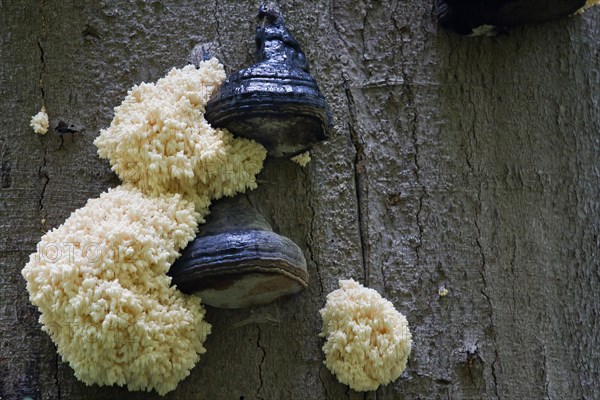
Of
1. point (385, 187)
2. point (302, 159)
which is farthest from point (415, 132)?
point (302, 159)

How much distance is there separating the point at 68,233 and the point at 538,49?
189cm

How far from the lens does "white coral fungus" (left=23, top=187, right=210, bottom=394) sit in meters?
1.63

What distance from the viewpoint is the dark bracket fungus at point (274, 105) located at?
175 centimetres

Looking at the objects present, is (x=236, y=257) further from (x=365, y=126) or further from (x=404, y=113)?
(x=404, y=113)

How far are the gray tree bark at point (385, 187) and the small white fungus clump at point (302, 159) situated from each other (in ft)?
0.11

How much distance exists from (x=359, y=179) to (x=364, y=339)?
0.58 metres

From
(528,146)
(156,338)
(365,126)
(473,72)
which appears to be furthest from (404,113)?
(156,338)

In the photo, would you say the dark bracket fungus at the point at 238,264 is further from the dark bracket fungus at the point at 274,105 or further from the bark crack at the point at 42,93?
the bark crack at the point at 42,93

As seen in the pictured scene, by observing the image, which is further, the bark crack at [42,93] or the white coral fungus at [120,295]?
the bark crack at [42,93]

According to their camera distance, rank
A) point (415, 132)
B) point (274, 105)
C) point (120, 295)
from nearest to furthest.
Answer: point (120, 295), point (274, 105), point (415, 132)

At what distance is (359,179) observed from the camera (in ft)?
6.90

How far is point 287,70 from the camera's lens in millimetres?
1815

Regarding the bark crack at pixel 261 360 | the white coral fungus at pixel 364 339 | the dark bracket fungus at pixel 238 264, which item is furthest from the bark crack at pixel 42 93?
the white coral fungus at pixel 364 339

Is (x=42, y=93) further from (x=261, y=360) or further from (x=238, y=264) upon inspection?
(x=261, y=360)
